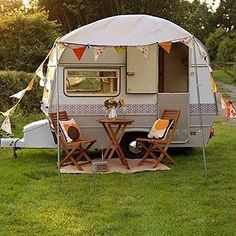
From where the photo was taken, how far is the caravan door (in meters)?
10.4

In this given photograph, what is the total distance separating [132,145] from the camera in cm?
1045

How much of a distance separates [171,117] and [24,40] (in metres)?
14.0

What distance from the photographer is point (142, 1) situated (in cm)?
3719

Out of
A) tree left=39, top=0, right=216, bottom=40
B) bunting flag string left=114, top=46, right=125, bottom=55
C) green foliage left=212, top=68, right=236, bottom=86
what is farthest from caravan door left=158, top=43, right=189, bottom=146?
tree left=39, top=0, right=216, bottom=40

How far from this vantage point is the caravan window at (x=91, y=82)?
1026cm

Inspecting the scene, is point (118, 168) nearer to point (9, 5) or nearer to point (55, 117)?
point (55, 117)

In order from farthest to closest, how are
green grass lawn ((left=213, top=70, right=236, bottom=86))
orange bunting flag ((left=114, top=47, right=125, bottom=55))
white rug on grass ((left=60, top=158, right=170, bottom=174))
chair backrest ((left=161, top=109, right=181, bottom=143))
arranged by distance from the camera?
1. green grass lawn ((left=213, top=70, right=236, bottom=86))
2. chair backrest ((left=161, top=109, right=181, bottom=143))
3. orange bunting flag ((left=114, top=47, right=125, bottom=55))
4. white rug on grass ((left=60, top=158, right=170, bottom=174))

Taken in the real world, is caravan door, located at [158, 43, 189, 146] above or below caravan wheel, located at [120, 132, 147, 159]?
above

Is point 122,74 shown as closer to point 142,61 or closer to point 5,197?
point 142,61

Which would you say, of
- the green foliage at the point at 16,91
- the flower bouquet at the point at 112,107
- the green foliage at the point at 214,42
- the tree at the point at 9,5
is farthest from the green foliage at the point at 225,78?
the flower bouquet at the point at 112,107

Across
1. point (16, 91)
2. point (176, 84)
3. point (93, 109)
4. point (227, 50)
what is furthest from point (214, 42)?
point (93, 109)

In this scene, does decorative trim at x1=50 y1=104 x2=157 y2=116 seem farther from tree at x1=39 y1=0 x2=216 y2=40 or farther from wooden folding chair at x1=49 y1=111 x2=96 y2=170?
tree at x1=39 y1=0 x2=216 y2=40

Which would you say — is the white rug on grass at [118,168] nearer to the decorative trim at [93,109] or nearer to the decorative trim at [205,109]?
the decorative trim at [93,109]

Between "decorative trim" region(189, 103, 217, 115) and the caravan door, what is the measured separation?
3.9 inches
